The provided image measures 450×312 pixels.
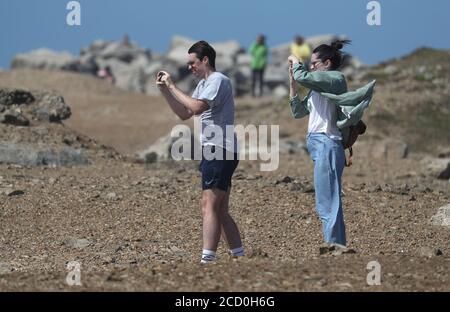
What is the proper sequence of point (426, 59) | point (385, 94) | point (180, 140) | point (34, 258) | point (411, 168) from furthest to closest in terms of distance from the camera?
point (426, 59) → point (385, 94) → point (411, 168) → point (180, 140) → point (34, 258)

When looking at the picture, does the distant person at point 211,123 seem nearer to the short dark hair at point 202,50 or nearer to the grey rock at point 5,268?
the short dark hair at point 202,50

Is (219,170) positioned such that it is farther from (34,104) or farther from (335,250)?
(34,104)

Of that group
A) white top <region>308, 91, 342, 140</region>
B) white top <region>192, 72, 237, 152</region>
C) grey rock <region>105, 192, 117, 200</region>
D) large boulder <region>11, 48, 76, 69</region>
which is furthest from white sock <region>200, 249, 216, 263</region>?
large boulder <region>11, 48, 76, 69</region>

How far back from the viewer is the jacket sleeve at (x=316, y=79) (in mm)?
9656

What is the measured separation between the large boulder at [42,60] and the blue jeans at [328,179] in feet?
136

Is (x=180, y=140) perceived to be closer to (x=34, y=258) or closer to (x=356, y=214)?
(x=356, y=214)

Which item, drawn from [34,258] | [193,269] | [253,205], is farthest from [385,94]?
[193,269]

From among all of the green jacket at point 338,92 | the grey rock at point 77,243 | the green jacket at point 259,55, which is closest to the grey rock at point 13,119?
the grey rock at point 77,243

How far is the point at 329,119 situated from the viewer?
387 inches

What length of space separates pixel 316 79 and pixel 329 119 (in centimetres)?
37

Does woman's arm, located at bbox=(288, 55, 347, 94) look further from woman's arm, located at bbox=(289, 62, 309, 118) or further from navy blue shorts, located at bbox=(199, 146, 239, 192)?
navy blue shorts, located at bbox=(199, 146, 239, 192)

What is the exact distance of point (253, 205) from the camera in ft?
44.1

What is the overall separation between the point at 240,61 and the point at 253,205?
4194 centimetres

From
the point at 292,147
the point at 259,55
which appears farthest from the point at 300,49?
the point at 292,147
